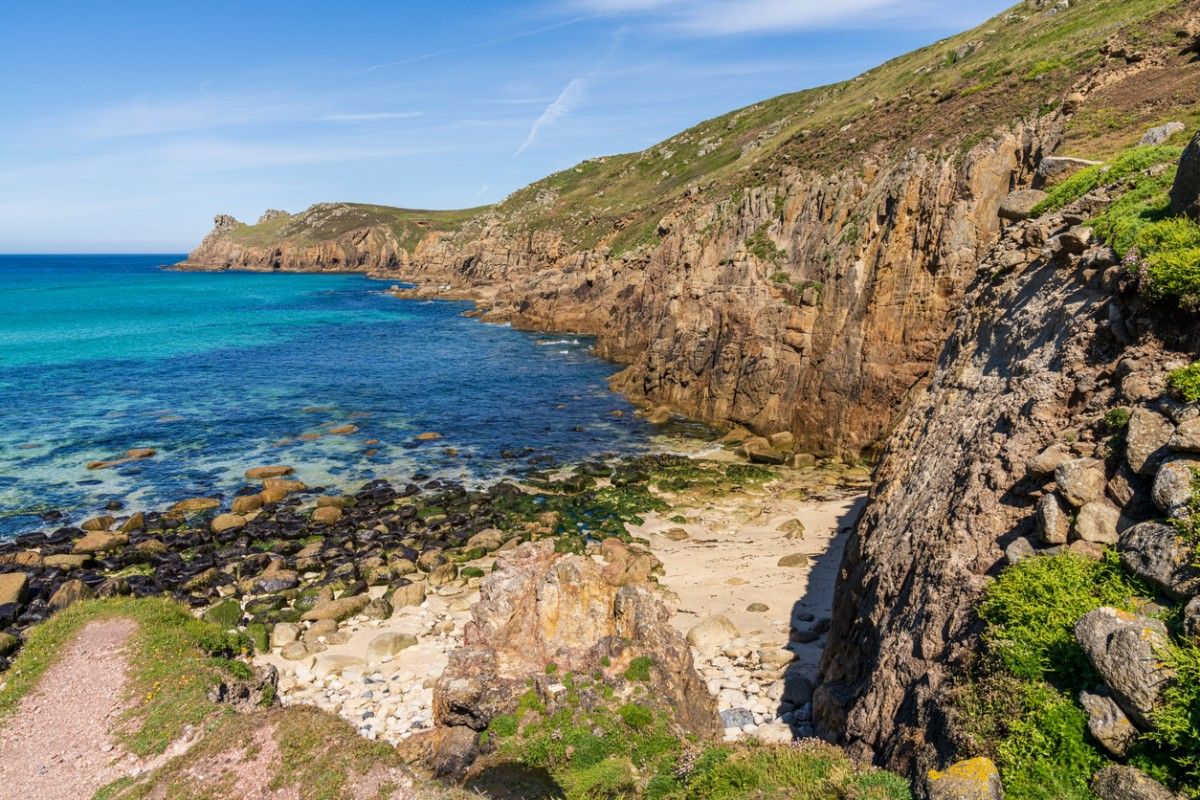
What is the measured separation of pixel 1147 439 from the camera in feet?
33.4

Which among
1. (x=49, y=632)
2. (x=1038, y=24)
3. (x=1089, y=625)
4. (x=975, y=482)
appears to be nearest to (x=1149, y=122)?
(x=975, y=482)

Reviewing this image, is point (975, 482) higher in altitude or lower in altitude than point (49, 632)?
higher

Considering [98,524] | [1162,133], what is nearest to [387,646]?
[98,524]

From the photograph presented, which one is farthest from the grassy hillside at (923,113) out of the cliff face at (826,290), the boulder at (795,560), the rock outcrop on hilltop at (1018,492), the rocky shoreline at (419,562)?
the rocky shoreline at (419,562)

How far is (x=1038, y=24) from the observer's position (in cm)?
8244

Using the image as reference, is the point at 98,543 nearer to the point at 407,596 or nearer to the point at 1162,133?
the point at 407,596

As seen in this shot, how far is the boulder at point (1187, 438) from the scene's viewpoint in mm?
9320

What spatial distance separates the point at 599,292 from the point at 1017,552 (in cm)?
8926

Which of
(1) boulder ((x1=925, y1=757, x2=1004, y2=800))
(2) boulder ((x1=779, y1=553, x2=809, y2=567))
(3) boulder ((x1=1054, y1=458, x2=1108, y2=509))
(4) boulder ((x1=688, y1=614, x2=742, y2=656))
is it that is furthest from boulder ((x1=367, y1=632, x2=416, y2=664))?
(3) boulder ((x1=1054, y1=458, x2=1108, y2=509))

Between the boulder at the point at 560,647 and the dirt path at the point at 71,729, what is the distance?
8.90m

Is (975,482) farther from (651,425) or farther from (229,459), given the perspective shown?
(229,459)

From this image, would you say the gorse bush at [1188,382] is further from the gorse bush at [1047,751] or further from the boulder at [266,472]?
the boulder at [266,472]

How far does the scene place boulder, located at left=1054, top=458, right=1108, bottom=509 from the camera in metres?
10.5

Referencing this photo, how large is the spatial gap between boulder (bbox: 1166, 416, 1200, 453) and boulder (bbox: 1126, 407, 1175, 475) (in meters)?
0.26
